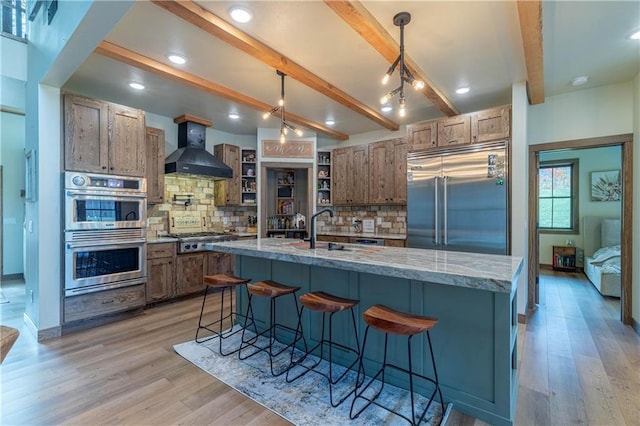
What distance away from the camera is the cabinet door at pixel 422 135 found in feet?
13.9

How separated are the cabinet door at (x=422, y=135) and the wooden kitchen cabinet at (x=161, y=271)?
3703 mm

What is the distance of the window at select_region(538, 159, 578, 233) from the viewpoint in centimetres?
678

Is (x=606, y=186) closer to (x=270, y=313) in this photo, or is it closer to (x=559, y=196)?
(x=559, y=196)

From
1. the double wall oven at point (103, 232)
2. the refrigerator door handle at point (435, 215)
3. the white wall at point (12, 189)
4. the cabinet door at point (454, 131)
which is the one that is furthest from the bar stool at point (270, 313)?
the white wall at point (12, 189)

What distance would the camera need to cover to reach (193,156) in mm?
4652

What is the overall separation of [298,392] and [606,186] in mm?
7594

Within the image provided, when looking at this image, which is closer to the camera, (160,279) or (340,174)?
(160,279)

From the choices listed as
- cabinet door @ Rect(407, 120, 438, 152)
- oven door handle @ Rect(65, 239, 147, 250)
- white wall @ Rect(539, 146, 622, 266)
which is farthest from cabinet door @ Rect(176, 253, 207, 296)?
white wall @ Rect(539, 146, 622, 266)

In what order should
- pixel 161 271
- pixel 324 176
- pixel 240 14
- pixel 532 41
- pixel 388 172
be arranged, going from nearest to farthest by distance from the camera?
pixel 240 14 → pixel 532 41 → pixel 161 271 → pixel 388 172 → pixel 324 176

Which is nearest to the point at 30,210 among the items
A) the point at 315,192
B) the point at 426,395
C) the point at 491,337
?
the point at 315,192

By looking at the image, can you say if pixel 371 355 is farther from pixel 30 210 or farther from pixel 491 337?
pixel 30 210

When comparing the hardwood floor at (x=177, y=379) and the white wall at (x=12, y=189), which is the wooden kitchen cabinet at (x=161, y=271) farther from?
the white wall at (x=12, y=189)

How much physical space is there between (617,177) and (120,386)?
8.66m

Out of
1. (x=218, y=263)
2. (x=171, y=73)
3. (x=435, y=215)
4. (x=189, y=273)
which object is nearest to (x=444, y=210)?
(x=435, y=215)
